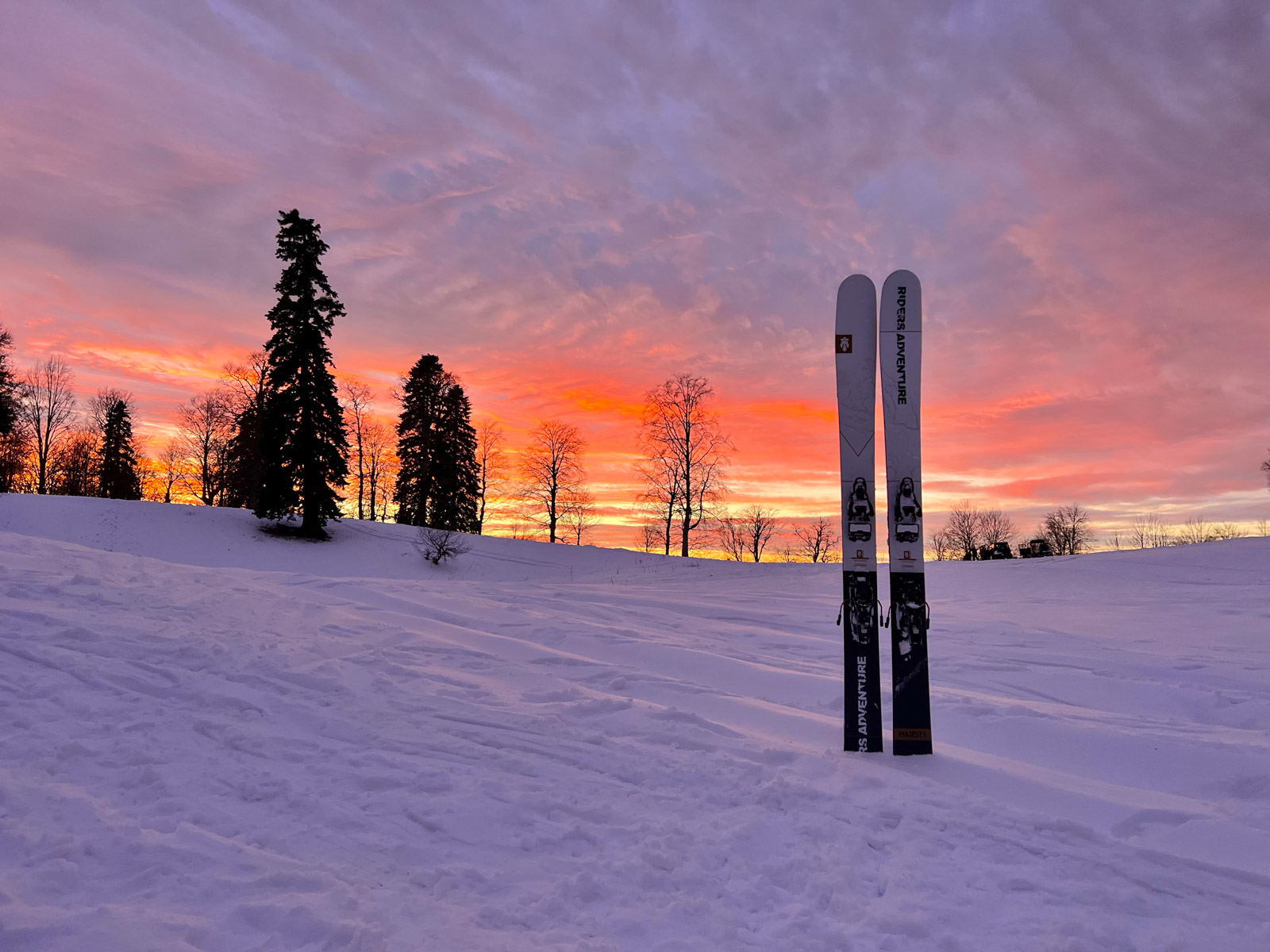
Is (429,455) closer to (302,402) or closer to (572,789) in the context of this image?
(302,402)

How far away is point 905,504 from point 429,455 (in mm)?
32800

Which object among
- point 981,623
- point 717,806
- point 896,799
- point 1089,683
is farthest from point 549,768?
point 981,623

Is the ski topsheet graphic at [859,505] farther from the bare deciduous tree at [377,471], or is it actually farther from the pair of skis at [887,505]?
the bare deciduous tree at [377,471]

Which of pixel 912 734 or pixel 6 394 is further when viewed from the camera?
pixel 6 394

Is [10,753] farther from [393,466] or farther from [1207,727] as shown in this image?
[393,466]

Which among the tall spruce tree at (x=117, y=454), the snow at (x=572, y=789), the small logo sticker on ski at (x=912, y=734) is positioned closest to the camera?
the snow at (x=572, y=789)

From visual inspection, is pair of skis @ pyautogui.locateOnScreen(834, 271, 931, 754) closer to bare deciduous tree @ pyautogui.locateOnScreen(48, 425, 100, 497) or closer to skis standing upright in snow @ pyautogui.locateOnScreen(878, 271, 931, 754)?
skis standing upright in snow @ pyautogui.locateOnScreen(878, 271, 931, 754)

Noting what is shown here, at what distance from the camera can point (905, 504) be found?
202 inches

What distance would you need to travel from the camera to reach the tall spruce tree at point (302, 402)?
23.4m

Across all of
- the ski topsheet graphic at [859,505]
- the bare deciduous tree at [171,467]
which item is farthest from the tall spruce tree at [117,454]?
the ski topsheet graphic at [859,505]

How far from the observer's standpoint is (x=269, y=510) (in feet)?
76.7

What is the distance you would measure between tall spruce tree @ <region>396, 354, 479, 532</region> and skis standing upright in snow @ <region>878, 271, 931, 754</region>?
31.8m

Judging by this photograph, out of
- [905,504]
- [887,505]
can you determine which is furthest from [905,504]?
[887,505]

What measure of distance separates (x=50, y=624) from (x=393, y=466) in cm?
3626
